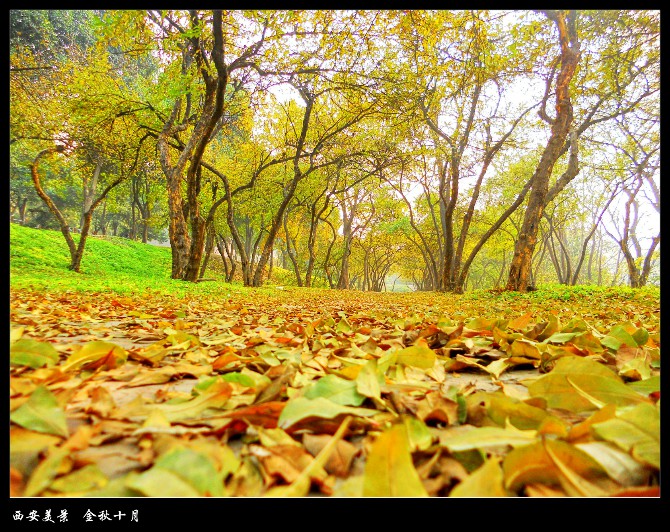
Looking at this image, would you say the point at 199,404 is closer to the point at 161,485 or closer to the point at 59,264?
the point at 161,485

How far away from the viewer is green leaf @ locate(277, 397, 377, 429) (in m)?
0.74

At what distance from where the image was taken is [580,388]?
89 cm

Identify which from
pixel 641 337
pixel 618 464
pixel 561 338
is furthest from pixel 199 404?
pixel 641 337

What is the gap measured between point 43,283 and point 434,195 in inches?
800

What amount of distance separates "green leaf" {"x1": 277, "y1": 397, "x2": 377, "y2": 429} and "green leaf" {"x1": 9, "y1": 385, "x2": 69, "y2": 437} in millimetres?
404

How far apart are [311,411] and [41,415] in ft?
1.71

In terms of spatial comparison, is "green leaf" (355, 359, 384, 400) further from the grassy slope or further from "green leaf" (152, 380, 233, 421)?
the grassy slope

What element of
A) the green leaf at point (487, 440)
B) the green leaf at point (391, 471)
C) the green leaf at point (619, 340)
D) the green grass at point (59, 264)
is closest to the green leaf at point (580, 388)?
the green leaf at point (487, 440)

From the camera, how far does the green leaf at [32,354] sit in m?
1.08

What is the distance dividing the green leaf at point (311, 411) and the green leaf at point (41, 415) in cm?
40

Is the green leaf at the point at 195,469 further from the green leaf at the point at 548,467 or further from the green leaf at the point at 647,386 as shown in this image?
the green leaf at the point at 647,386

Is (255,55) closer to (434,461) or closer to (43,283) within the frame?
(43,283)
